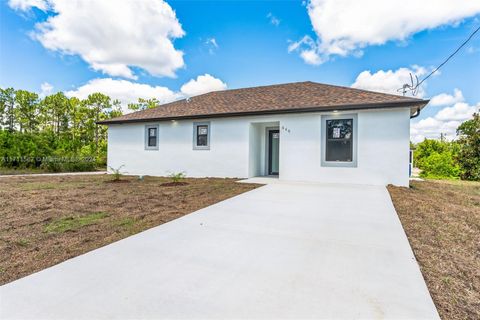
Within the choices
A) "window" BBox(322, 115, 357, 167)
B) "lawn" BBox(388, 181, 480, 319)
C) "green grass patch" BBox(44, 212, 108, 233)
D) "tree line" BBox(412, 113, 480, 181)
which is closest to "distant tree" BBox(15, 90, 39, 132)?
"green grass patch" BBox(44, 212, 108, 233)

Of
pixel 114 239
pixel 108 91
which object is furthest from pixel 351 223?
pixel 108 91

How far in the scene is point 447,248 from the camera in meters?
3.23

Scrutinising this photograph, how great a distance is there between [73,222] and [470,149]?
23.6m

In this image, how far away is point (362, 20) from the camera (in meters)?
9.90

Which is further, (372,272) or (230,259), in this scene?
(230,259)

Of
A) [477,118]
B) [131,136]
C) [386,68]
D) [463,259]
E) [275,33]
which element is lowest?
[463,259]

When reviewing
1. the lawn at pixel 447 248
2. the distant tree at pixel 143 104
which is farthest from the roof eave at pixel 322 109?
the distant tree at pixel 143 104

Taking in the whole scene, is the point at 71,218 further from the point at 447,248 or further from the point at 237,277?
the point at 447,248

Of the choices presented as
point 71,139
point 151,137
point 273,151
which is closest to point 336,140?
point 273,151

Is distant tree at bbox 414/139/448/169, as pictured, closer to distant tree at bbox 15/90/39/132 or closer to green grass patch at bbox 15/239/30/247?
green grass patch at bbox 15/239/30/247

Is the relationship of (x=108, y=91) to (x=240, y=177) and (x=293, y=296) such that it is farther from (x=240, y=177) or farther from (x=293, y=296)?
(x=293, y=296)

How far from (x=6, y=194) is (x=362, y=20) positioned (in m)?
14.1

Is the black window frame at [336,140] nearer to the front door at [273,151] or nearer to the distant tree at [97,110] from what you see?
the front door at [273,151]

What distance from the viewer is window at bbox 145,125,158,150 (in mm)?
12336
